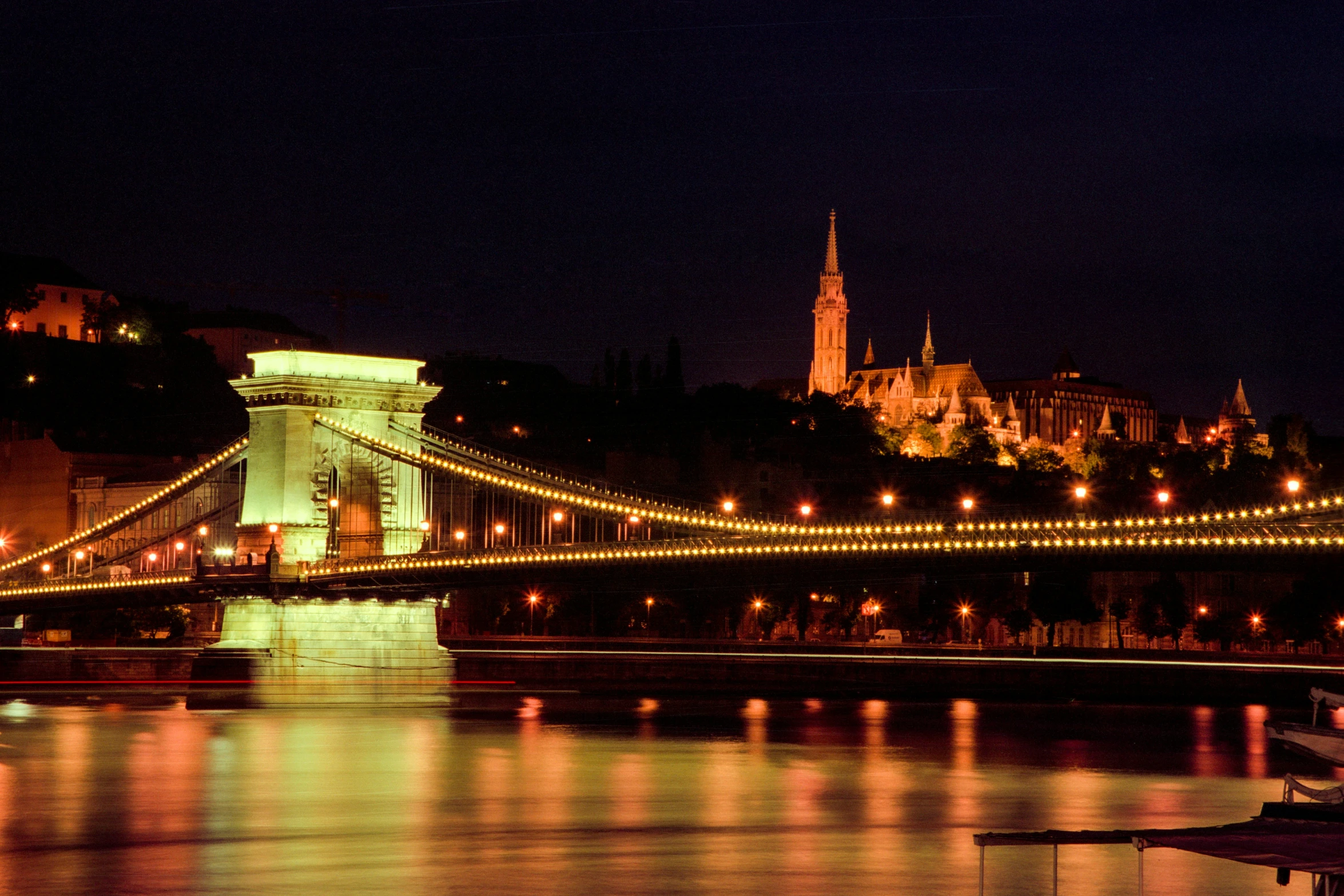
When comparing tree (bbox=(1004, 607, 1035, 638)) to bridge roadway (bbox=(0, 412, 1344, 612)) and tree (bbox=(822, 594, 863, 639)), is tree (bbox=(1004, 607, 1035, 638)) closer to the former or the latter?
tree (bbox=(822, 594, 863, 639))

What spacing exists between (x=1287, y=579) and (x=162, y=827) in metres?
60.7

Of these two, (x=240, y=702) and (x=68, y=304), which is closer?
(x=240, y=702)

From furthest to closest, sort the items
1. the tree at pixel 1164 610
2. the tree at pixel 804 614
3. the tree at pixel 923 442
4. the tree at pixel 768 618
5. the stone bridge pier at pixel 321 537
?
the tree at pixel 923 442 → the tree at pixel 768 618 → the tree at pixel 804 614 → the tree at pixel 1164 610 → the stone bridge pier at pixel 321 537

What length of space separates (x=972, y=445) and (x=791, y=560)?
13208 centimetres

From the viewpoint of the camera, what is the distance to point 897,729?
4512cm

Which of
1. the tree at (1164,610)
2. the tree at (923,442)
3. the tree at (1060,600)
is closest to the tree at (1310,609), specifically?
the tree at (1164,610)

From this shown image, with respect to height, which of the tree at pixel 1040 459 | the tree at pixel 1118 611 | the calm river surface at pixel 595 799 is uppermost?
the tree at pixel 1040 459

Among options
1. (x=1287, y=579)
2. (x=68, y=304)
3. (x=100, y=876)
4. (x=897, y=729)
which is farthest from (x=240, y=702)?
(x=68, y=304)

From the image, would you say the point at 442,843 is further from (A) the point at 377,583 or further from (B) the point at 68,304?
(B) the point at 68,304

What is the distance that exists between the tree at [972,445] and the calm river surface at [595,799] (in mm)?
105950

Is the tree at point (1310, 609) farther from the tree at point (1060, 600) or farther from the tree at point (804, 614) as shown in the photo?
the tree at point (804, 614)

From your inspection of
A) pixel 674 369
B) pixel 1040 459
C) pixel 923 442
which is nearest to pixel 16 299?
pixel 674 369

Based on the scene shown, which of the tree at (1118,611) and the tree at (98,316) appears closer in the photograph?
the tree at (1118,611)

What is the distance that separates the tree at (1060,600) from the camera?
246 feet
